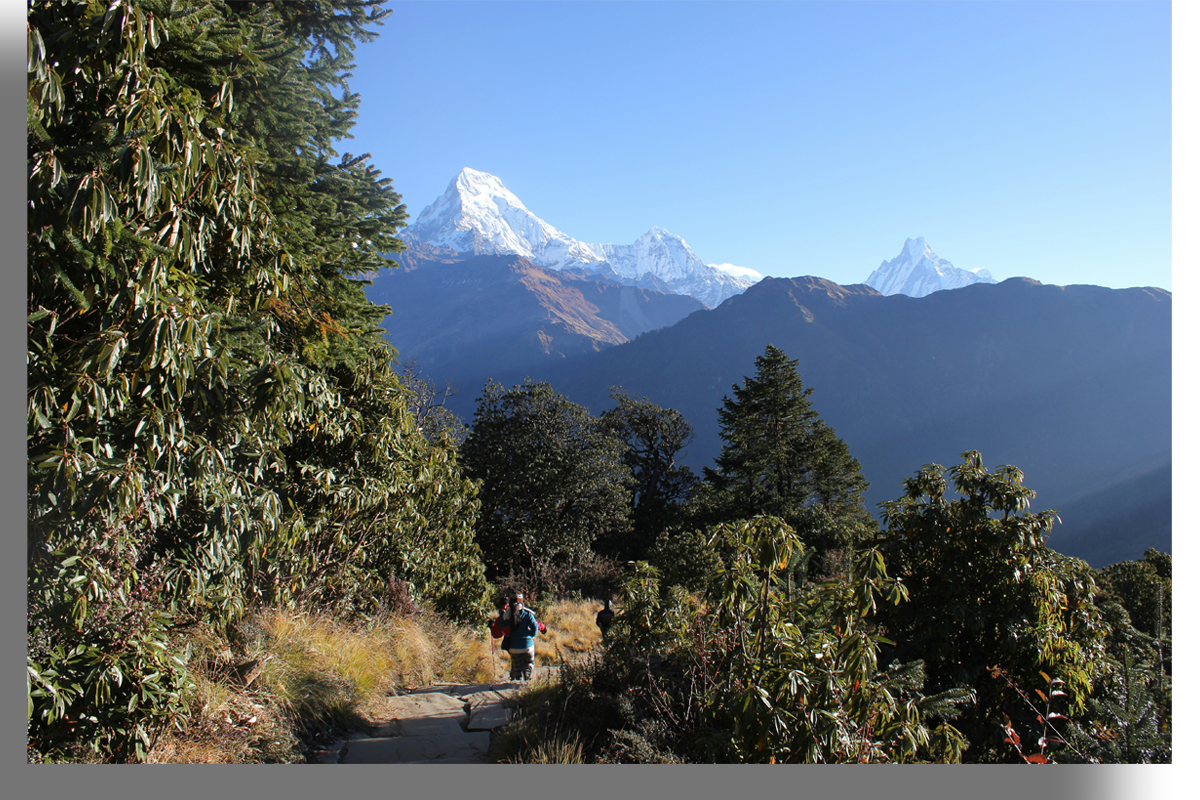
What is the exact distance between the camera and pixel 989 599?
13.3 feet

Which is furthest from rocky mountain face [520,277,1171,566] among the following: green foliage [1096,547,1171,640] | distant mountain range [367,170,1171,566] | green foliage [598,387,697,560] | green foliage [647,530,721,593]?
green foliage [647,530,721,593]

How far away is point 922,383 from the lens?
10812cm

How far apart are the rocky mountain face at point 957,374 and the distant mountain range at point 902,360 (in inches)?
12.4

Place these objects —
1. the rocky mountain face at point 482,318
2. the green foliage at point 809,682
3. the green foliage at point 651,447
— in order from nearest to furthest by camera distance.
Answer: the green foliage at point 809,682 < the green foliage at point 651,447 < the rocky mountain face at point 482,318

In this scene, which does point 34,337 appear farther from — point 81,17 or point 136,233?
point 81,17

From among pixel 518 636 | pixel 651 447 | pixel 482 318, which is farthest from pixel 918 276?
pixel 518 636

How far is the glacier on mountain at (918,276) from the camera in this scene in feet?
420

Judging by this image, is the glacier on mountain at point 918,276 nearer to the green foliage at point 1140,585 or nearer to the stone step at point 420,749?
the green foliage at point 1140,585

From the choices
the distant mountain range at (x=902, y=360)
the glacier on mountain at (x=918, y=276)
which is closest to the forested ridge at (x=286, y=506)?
the distant mountain range at (x=902, y=360)

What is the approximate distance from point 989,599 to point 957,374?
121530 millimetres

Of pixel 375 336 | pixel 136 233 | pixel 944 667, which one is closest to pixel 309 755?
pixel 136 233

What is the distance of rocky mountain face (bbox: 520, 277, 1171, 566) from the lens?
77.2 meters

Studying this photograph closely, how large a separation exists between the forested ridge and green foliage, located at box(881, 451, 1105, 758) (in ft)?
0.06

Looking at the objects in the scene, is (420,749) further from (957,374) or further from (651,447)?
(957,374)
